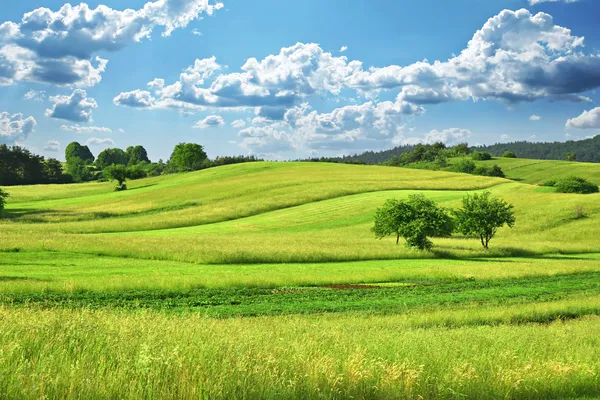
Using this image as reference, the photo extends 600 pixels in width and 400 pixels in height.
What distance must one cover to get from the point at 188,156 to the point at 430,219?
135673 millimetres

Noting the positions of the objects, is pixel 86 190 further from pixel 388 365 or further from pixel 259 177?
pixel 388 365

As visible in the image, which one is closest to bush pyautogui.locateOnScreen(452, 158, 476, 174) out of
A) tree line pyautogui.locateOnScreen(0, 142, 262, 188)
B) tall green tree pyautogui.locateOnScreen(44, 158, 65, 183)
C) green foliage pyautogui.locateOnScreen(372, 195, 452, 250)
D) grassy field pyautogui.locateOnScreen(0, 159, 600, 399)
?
tree line pyautogui.locateOnScreen(0, 142, 262, 188)

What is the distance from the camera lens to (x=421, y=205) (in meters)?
57.3

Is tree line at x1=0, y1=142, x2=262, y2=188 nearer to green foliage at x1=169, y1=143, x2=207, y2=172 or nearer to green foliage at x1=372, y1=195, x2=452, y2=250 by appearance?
green foliage at x1=169, y1=143, x2=207, y2=172

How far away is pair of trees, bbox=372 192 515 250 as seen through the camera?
53.7 meters

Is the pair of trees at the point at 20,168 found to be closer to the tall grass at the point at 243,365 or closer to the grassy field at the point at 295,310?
the grassy field at the point at 295,310

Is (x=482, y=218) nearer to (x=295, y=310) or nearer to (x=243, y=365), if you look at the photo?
(x=295, y=310)

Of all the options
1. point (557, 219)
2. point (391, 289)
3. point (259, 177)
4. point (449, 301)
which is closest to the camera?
point (449, 301)

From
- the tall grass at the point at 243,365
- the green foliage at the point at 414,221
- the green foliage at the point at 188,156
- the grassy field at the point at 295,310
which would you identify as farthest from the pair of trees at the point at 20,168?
the tall grass at the point at 243,365

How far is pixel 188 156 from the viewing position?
179 meters

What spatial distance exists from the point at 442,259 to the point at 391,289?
23329mm

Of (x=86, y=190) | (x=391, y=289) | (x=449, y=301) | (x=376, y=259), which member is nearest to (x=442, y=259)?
(x=376, y=259)

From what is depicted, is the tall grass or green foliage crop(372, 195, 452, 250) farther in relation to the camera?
green foliage crop(372, 195, 452, 250)

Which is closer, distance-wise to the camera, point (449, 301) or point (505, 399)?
point (505, 399)
